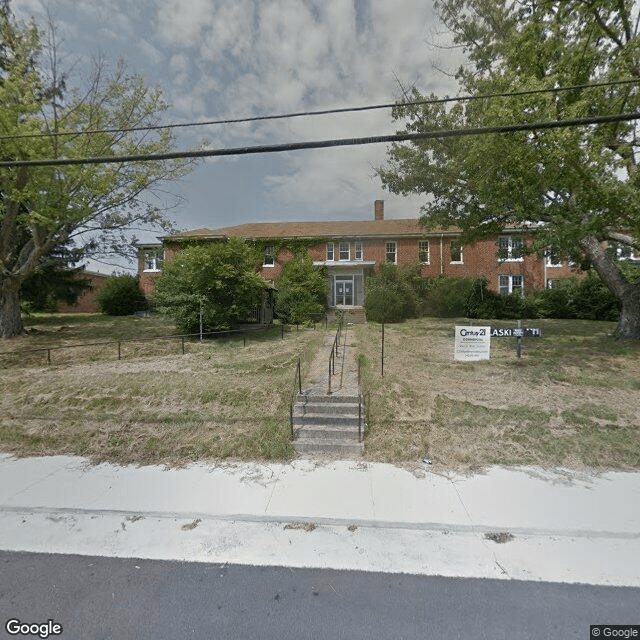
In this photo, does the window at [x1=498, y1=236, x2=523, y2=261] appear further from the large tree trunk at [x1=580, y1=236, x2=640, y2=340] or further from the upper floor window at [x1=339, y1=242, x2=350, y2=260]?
the upper floor window at [x1=339, y1=242, x2=350, y2=260]

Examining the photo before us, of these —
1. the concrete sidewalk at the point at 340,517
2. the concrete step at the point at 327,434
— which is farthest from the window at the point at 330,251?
the concrete sidewalk at the point at 340,517

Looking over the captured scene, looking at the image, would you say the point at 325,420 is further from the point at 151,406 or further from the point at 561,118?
the point at 561,118

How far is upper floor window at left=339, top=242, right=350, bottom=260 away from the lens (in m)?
25.0

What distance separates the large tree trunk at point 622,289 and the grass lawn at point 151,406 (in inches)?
443

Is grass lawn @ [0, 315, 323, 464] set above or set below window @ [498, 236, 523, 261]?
below

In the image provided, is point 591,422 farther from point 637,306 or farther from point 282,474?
point 637,306

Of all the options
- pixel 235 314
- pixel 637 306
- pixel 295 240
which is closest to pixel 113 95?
pixel 235 314

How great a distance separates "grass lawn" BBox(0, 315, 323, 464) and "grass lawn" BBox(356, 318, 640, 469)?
6.77 ft

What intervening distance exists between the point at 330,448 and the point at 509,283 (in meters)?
24.6

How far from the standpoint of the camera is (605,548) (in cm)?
321

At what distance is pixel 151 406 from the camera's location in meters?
6.59

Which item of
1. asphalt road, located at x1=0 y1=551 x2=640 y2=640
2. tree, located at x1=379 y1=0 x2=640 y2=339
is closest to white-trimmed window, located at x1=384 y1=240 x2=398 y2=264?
tree, located at x1=379 y1=0 x2=640 y2=339

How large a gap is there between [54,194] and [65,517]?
12.6m

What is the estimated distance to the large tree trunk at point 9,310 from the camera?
542 inches
